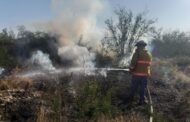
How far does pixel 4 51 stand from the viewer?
23328 mm

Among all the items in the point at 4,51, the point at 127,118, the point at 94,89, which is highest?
the point at 4,51

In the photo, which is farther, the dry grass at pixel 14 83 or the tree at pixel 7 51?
the tree at pixel 7 51

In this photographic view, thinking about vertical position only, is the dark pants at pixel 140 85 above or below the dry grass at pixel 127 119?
above

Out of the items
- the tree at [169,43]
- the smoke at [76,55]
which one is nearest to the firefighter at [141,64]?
the smoke at [76,55]

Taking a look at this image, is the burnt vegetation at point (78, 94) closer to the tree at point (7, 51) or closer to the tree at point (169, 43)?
the tree at point (7, 51)

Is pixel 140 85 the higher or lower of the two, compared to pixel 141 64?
lower

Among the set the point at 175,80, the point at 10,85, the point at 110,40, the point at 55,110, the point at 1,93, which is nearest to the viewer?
the point at 55,110

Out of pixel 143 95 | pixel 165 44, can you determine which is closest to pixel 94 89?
pixel 143 95

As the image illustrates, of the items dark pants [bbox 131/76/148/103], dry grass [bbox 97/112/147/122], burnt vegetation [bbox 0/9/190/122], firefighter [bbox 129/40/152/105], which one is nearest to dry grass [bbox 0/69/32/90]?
burnt vegetation [bbox 0/9/190/122]

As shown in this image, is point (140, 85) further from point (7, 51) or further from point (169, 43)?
point (169, 43)

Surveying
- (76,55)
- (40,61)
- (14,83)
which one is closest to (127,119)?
(14,83)

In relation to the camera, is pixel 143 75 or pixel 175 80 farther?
pixel 175 80

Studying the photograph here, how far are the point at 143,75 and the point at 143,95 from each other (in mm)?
677

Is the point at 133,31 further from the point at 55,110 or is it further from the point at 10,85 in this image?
the point at 55,110
